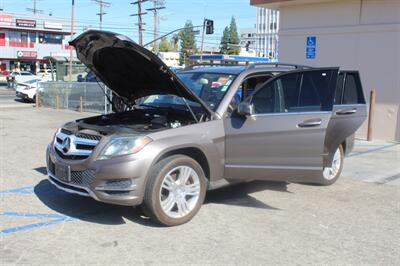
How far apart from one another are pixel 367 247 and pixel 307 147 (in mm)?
1409

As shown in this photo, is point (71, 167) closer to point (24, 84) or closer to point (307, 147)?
point (307, 147)

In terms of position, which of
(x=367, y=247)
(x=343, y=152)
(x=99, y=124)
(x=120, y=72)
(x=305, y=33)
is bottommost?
(x=367, y=247)

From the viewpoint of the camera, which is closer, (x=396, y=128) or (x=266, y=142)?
(x=266, y=142)

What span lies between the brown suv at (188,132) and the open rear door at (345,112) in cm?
3

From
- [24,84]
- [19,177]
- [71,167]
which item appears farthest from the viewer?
[24,84]

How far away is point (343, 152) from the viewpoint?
24.3 ft

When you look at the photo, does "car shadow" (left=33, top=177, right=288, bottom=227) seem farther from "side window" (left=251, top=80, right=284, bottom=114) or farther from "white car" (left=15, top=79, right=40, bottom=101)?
"white car" (left=15, top=79, right=40, bottom=101)

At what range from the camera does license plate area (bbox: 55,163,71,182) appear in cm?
496

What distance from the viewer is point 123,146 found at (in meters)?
4.69

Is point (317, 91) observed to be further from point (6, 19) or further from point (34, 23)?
point (34, 23)

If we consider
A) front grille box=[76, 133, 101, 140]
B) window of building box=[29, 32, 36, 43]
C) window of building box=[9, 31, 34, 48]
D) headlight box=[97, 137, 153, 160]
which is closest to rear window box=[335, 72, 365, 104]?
headlight box=[97, 137, 153, 160]

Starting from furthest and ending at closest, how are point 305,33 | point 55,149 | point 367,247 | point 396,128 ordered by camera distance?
point 305,33 → point 396,128 → point 55,149 → point 367,247

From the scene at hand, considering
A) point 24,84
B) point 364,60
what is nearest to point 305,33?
point 364,60

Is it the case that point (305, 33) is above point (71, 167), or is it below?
above
